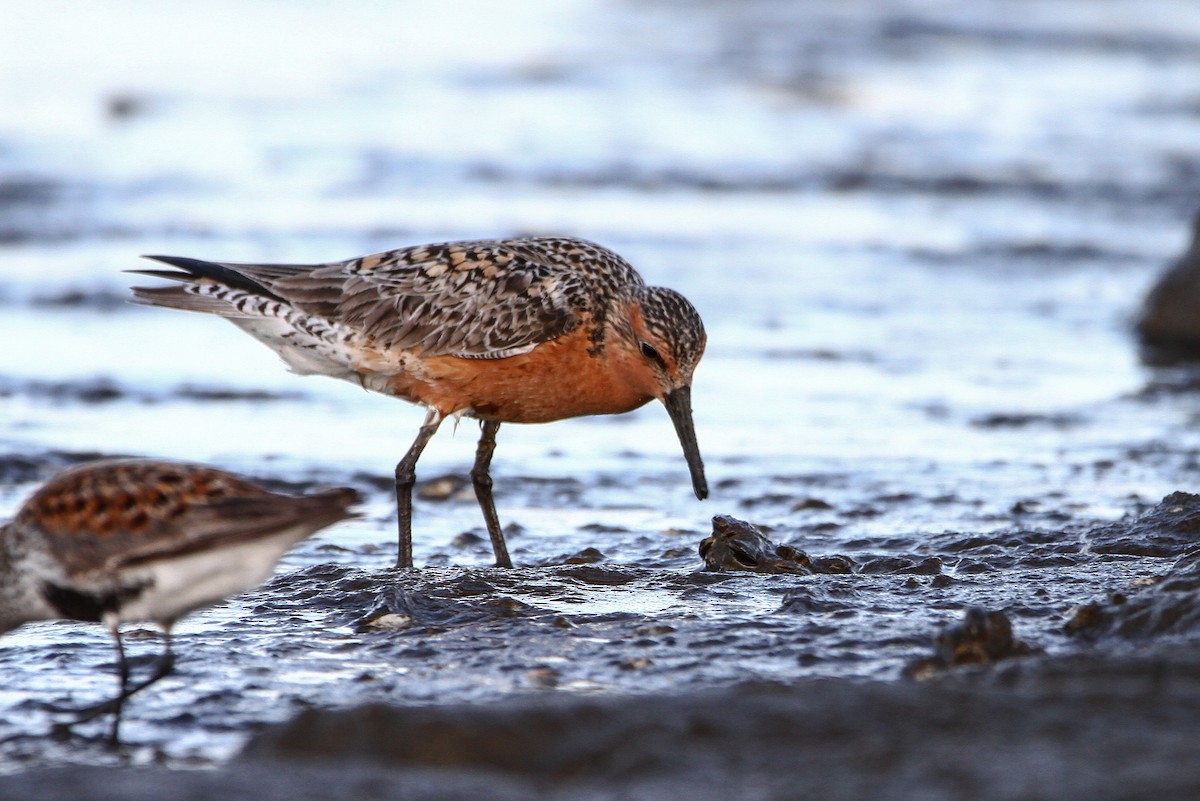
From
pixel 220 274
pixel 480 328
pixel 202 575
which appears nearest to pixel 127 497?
pixel 202 575

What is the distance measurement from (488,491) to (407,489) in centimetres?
35

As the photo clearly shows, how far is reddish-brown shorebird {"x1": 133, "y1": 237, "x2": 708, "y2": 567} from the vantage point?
6.72 meters

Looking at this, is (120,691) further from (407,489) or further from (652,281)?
(652,281)

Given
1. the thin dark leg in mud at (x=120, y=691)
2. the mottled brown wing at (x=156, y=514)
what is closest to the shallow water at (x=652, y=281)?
the thin dark leg in mud at (x=120, y=691)

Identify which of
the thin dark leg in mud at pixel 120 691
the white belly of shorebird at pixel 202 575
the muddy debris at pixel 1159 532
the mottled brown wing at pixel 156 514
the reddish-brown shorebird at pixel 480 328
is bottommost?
the thin dark leg in mud at pixel 120 691

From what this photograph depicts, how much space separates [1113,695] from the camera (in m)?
4.07

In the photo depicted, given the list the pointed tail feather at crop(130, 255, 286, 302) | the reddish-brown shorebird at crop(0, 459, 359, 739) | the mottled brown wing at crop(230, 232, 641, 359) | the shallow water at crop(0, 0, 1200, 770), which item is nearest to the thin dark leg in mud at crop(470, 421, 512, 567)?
the shallow water at crop(0, 0, 1200, 770)

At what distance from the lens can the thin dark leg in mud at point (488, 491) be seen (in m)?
6.82

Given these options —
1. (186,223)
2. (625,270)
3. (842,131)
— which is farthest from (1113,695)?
(842,131)

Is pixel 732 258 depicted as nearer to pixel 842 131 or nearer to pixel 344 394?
pixel 344 394

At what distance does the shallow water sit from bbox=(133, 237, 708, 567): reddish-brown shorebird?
0.64 meters

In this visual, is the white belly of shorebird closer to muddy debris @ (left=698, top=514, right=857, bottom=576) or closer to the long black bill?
muddy debris @ (left=698, top=514, right=857, bottom=576)

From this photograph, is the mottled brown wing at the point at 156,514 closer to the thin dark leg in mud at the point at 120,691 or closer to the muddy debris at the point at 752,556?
the thin dark leg in mud at the point at 120,691

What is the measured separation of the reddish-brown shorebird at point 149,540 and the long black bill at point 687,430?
201cm
